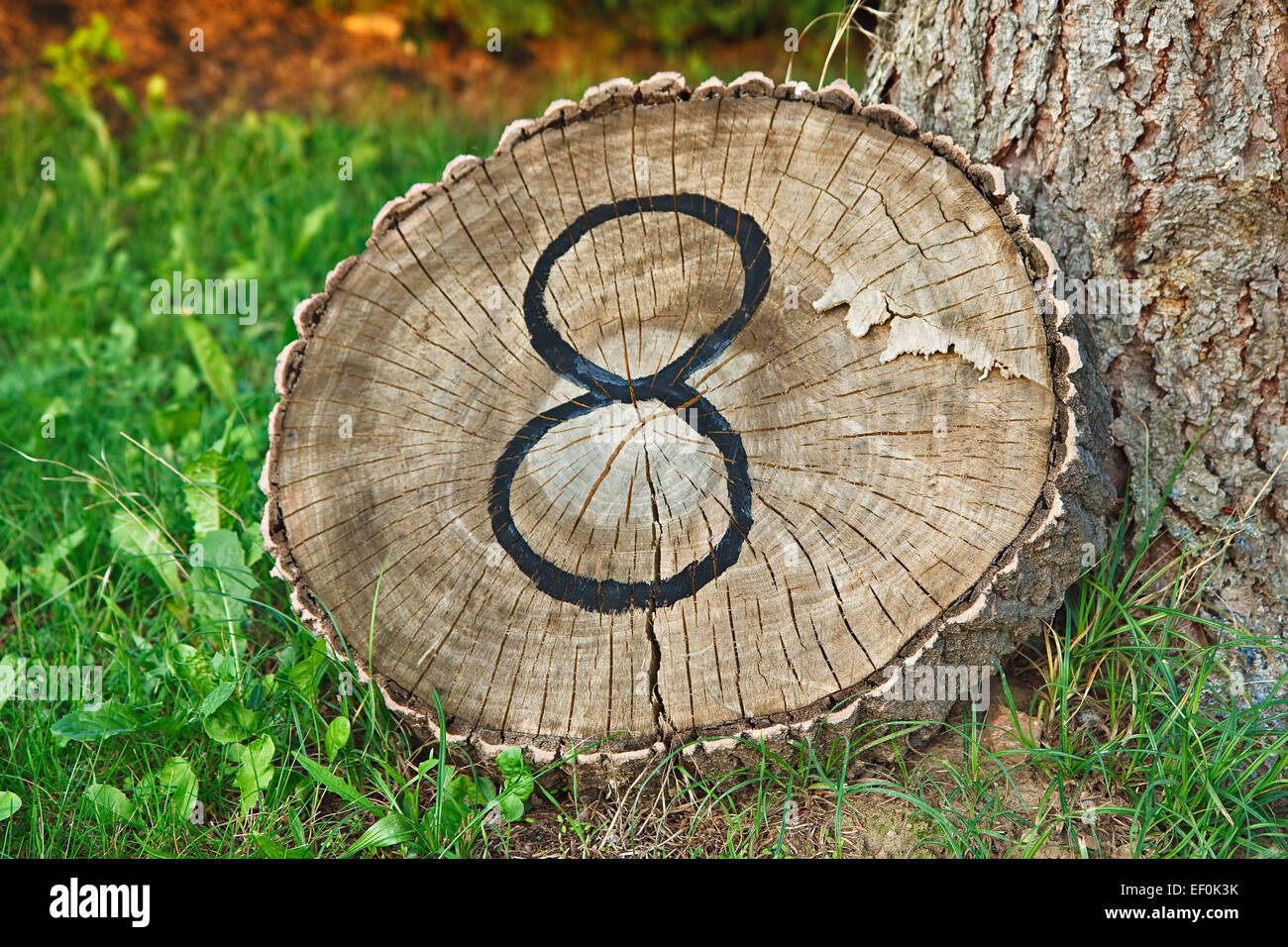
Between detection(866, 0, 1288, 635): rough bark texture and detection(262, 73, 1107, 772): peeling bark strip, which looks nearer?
detection(262, 73, 1107, 772): peeling bark strip

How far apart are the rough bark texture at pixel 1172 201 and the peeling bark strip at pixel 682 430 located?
0.94 ft

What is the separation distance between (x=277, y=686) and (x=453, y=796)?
0.52m

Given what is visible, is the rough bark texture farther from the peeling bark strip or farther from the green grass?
the peeling bark strip

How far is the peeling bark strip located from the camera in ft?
5.77

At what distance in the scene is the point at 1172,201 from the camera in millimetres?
1947

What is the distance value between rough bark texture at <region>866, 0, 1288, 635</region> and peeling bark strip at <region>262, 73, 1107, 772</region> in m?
0.29

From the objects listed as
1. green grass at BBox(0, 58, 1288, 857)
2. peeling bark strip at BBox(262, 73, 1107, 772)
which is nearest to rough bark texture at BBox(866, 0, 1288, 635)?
green grass at BBox(0, 58, 1288, 857)

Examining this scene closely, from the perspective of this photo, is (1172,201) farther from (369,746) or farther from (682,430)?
(369,746)

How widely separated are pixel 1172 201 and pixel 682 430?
3.70ft

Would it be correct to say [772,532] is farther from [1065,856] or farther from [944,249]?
[1065,856]

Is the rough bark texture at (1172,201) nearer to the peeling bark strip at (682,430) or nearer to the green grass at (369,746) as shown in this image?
the green grass at (369,746)

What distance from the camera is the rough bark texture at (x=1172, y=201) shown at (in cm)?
189

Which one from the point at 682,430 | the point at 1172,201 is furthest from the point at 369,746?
the point at 1172,201

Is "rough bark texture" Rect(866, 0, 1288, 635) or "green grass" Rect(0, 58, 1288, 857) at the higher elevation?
"rough bark texture" Rect(866, 0, 1288, 635)
